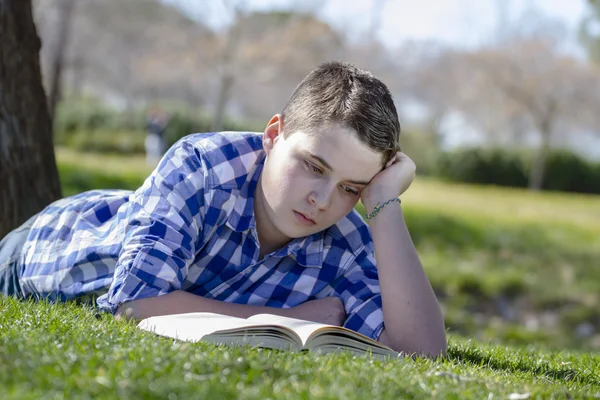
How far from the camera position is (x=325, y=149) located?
10.3 ft

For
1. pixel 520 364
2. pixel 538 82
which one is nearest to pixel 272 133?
pixel 520 364

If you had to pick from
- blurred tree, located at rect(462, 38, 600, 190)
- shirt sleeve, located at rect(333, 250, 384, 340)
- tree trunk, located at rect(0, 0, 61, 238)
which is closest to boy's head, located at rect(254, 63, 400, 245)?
shirt sleeve, located at rect(333, 250, 384, 340)

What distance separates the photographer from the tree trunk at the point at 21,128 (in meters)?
4.83

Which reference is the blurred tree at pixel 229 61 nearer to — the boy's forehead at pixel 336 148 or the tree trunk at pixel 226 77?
the tree trunk at pixel 226 77

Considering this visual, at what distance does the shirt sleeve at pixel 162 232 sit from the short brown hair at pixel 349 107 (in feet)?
1.52

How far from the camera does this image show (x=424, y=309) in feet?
11.1

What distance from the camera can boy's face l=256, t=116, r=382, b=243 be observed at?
3.14m

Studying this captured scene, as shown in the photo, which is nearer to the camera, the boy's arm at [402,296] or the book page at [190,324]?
the book page at [190,324]

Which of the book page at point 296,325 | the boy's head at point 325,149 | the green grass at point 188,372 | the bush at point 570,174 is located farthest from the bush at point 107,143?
the book page at point 296,325

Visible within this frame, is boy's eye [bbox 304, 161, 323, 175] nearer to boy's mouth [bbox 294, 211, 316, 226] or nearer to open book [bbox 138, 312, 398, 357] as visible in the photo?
boy's mouth [bbox 294, 211, 316, 226]

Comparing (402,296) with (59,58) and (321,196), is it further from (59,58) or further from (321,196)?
(59,58)

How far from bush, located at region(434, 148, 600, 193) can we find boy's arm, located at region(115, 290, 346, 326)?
23.5 m

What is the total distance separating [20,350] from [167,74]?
4030 centimetres

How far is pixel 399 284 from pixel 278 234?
576 millimetres
